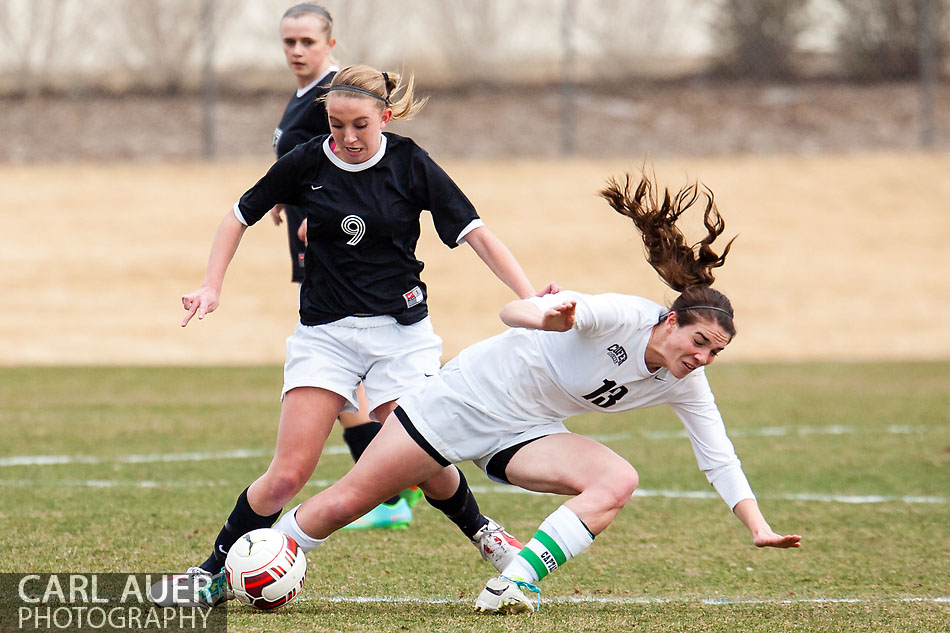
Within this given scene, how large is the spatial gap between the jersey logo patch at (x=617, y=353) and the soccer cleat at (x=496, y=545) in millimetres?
891

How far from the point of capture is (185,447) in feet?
25.7

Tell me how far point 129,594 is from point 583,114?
46.6 feet

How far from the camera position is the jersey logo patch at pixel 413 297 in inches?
177

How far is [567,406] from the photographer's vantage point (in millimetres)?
4301

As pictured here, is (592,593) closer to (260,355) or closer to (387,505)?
(387,505)

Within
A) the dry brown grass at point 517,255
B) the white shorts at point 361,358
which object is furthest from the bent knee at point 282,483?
the dry brown grass at point 517,255

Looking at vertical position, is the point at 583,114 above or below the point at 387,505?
above

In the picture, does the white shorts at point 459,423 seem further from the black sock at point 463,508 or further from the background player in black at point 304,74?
the background player in black at point 304,74

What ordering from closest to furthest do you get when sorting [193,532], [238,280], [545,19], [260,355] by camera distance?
[193,532] < [260,355] < [238,280] < [545,19]

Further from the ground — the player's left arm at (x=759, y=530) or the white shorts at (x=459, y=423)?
the white shorts at (x=459, y=423)

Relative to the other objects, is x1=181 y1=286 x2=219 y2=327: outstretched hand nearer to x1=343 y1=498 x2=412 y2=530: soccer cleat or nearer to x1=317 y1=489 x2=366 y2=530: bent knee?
x1=317 y1=489 x2=366 y2=530: bent knee

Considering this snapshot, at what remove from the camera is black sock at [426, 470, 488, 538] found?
179 inches

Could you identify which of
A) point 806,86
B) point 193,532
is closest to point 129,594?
point 193,532

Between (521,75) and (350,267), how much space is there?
1350cm
